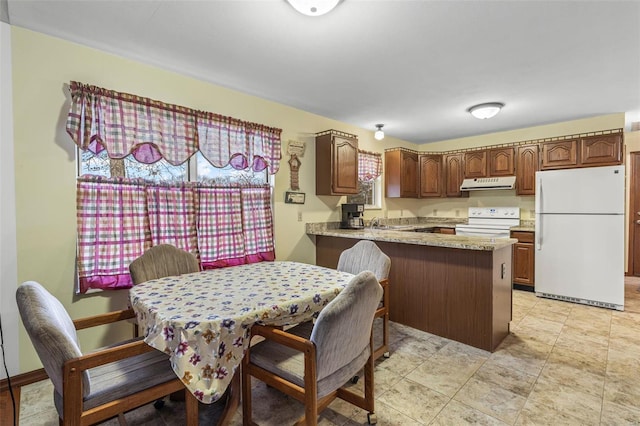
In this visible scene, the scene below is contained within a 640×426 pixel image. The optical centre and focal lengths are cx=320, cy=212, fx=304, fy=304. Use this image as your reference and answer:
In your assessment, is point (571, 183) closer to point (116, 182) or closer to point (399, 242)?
point (399, 242)

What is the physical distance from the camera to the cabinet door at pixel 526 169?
13.9 ft

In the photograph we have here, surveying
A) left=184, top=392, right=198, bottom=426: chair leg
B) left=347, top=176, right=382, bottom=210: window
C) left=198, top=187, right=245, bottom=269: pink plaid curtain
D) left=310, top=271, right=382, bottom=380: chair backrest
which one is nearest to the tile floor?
left=184, top=392, right=198, bottom=426: chair leg

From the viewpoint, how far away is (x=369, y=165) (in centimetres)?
463

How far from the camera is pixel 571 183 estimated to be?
3.65m

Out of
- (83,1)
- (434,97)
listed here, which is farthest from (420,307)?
(83,1)

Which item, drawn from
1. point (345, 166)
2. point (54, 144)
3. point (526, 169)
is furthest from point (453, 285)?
point (54, 144)

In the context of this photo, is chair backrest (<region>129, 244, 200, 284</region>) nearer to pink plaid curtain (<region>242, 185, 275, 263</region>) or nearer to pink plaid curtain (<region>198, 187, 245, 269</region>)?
pink plaid curtain (<region>198, 187, 245, 269</region>)

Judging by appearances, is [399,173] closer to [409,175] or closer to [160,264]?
[409,175]

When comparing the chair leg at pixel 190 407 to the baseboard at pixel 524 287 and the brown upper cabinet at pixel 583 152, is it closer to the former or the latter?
the baseboard at pixel 524 287

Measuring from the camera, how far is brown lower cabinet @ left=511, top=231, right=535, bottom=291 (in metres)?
4.05

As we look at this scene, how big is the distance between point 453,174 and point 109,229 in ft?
15.8

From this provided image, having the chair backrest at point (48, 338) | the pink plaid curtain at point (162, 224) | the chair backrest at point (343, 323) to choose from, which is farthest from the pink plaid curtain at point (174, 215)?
the chair backrest at point (343, 323)

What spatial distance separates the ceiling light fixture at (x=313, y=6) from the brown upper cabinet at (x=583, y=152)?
376 centimetres

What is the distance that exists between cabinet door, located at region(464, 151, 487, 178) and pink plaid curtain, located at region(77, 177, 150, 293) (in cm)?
457
